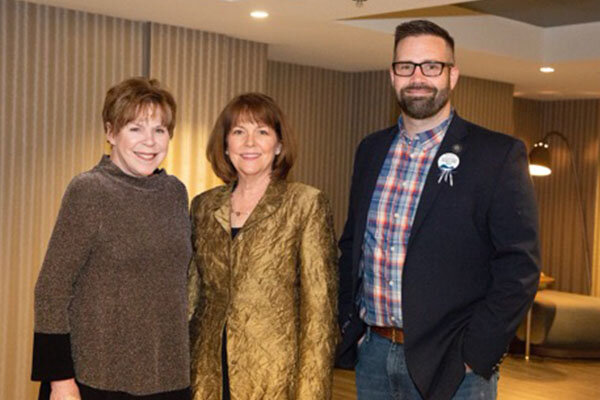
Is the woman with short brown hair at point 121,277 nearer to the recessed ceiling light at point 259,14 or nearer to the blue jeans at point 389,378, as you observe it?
the blue jeans at point 389,378

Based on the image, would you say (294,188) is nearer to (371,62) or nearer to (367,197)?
(367,197)

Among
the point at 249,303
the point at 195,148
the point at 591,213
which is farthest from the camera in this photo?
the point at 591,213

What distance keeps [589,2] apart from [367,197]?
4.03 m

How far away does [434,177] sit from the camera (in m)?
2.55

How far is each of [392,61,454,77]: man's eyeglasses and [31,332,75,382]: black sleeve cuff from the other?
3.91ft

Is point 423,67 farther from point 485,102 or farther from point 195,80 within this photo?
point 485,102

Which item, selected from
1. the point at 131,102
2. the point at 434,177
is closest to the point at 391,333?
the point at 434,177

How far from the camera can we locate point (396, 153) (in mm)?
2686

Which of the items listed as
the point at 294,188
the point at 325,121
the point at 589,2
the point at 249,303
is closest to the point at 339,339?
the point at 249,303

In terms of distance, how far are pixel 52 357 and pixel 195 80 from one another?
3756 millimetres

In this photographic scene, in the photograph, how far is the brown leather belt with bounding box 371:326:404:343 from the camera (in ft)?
8.46

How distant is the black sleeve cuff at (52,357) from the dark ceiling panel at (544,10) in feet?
14.0

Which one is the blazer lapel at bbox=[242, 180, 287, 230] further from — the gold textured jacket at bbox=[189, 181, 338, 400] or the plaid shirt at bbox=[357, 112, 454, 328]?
the plaid shirt at bbox=[357, 112, 454, 328]

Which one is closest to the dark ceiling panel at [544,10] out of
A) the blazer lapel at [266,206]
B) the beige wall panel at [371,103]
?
the beige wall panel at [371,103]
